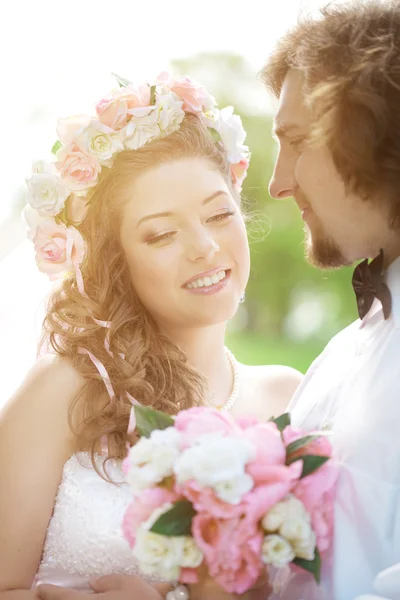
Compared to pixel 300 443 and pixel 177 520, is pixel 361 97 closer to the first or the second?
pixel 300 443

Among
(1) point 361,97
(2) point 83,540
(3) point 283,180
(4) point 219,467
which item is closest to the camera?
(4) point 219,467

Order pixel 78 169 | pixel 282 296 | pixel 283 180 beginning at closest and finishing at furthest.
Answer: pixel 283 180
pixel 78 169
pixel 282 296

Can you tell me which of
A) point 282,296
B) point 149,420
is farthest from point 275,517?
point 282,296

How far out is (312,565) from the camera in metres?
1.92

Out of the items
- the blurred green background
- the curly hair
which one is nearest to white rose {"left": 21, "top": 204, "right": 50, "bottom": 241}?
the curly hair

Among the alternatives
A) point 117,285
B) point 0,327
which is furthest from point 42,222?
point 0,327

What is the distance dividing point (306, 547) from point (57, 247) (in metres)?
1.60

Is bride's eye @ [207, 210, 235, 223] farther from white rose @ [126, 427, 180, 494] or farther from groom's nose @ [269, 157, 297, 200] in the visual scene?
white rose @ [126, 427, 180, 494]

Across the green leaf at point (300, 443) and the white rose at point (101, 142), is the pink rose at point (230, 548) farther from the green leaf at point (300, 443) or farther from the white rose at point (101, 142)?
the white rose at point (101, 142)

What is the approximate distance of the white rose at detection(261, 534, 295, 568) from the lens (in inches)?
73.1

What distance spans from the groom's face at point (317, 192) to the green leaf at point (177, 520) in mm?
924

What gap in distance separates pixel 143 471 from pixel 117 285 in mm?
1238

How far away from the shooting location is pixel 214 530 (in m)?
1.89

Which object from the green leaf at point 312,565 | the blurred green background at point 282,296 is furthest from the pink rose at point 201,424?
the blurred green background at point 282,296
